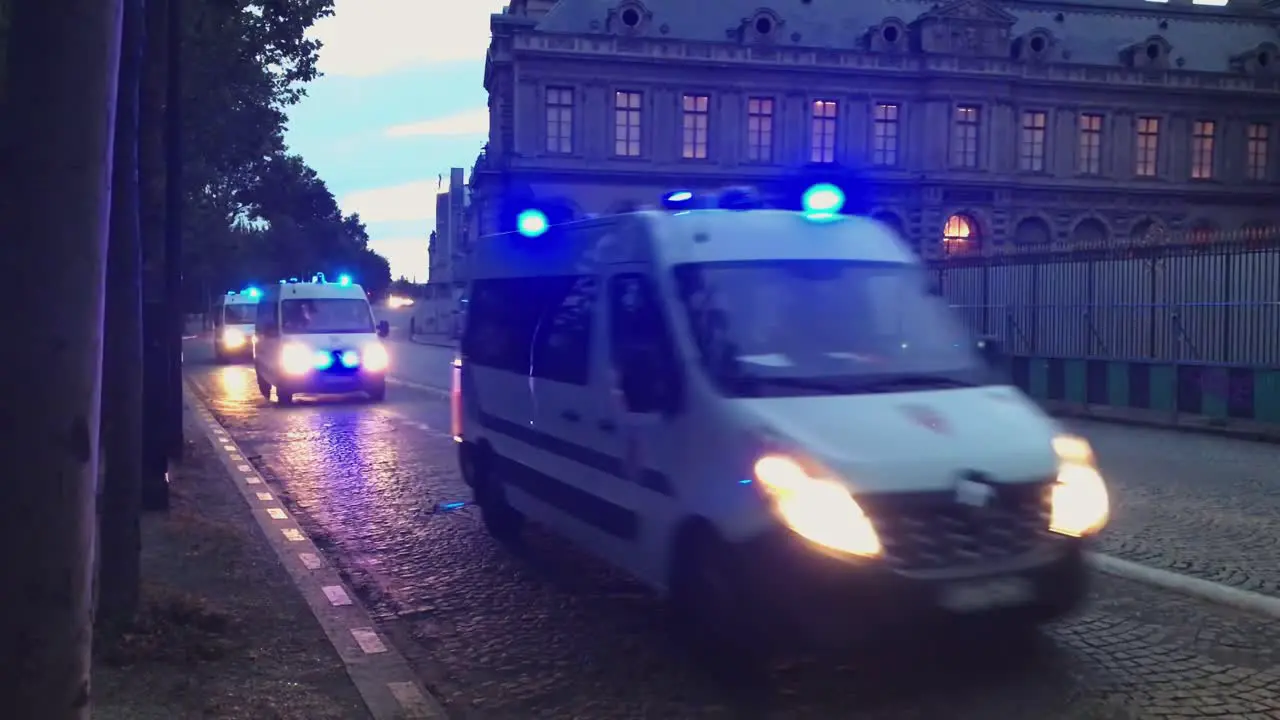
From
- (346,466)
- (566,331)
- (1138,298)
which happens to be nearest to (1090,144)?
(1138,298)

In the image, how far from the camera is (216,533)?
360 inches

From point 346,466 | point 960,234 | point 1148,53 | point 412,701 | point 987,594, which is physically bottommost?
point 412,701

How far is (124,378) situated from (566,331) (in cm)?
250

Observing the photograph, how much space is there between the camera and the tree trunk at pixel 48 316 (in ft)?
8.58

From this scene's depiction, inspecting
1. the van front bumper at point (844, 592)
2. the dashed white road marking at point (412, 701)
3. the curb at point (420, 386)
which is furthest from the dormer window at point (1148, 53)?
the dashed white road marking at point (412, 701)

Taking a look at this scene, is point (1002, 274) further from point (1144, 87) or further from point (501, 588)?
point (1144, 87)

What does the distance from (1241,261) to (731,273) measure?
1650cm

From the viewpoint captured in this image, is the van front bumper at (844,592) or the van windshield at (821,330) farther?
the van windshield at (821,330)

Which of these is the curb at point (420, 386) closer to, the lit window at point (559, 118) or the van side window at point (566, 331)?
the van side window at point (566, 331)

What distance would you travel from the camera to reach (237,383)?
30.5m

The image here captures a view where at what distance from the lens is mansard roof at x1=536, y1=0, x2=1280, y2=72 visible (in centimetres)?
5197

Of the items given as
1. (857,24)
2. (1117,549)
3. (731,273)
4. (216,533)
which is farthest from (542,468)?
(857,24)

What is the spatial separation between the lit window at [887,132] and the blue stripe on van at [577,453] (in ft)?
155

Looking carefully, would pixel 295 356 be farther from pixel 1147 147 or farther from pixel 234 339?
pixel 1147 147
